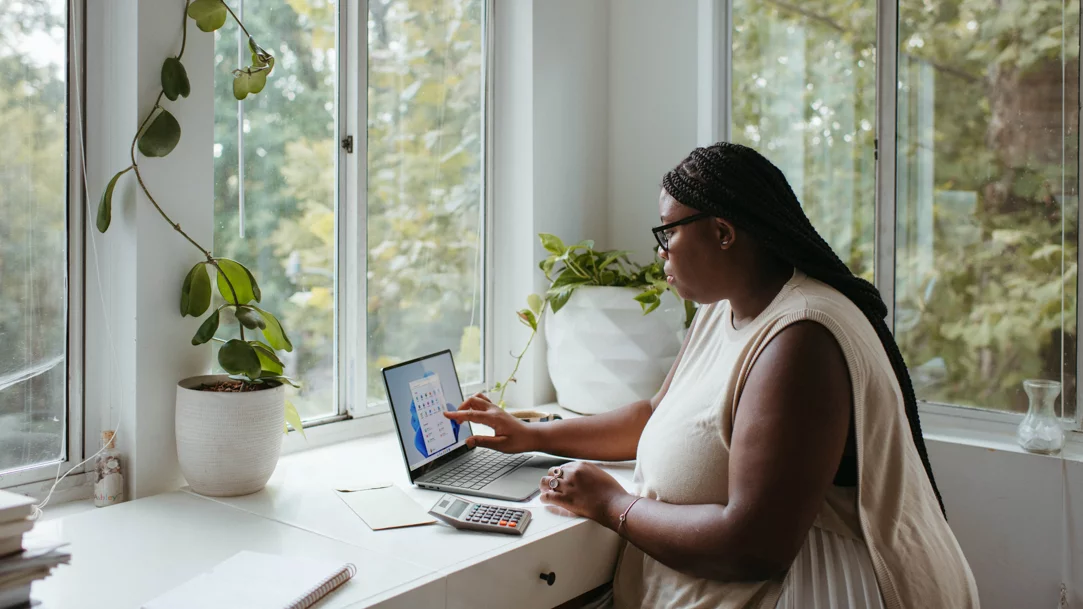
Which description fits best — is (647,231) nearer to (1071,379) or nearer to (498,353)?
(498,353)

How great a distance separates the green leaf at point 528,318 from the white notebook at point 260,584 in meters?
1.11

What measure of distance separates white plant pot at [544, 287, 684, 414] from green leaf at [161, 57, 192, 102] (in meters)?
1.08

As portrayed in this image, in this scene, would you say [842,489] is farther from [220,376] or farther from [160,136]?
[160,136]

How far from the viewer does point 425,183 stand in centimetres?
210

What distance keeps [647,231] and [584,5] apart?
0.71 meters

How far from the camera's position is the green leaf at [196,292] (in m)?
1.45

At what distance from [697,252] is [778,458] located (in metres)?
0.37

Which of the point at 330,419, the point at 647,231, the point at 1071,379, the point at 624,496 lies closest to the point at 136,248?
the point at 330,419

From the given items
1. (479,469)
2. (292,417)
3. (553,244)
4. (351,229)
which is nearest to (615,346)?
(553,244)

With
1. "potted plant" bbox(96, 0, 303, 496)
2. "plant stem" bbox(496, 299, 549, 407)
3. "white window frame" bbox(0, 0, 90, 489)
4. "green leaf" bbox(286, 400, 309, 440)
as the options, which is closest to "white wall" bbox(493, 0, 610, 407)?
"plant stem" bbox(496, 299, 549, 407)

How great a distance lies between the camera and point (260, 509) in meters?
1.38

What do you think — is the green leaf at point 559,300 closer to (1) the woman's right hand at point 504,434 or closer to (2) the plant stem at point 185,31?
(1) the woman's right hand at point 504,434

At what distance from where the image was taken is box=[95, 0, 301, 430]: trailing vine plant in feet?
4.55

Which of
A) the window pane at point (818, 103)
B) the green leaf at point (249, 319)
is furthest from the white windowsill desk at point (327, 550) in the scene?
the window pane at point (818, 103)
